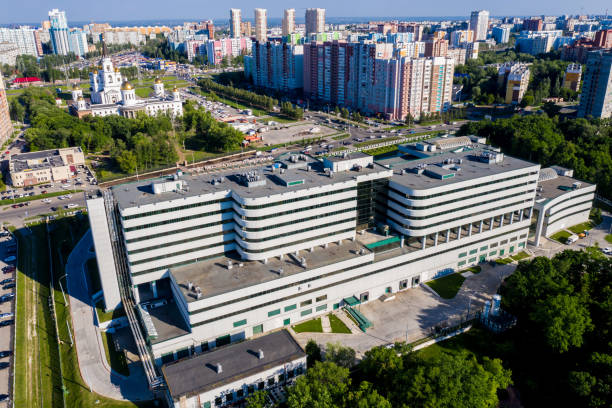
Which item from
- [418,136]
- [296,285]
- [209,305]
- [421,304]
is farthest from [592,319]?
[418,136]

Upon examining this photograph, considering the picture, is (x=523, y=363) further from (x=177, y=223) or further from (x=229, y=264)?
(x=177, y=223)

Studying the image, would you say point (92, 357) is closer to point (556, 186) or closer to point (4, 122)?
point (556, 186)

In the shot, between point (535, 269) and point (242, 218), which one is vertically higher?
point (242, 218)

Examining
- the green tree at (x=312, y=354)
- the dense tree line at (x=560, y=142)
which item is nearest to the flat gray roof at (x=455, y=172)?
the green tree at (x=312, y=354)

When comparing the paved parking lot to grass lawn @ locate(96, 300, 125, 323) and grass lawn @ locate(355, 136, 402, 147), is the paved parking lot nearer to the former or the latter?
grass lawn @ locate(96, 300, 125, 323)

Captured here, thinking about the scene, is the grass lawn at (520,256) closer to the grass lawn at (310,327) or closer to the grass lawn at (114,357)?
the grass lawn at (310,327)
